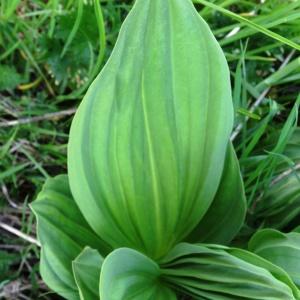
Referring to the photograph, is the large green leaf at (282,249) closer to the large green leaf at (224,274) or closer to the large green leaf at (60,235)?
the large green leaf at (224,274)

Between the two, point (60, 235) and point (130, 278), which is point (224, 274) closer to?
point (130, 278)

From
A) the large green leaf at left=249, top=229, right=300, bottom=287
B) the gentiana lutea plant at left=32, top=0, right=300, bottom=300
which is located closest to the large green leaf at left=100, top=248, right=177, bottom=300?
the gentiana lutea plant at left=32, top=0, right=300, bottom=300

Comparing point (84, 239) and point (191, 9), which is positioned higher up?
point (191, 9)

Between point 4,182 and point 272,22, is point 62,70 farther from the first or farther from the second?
point 272,22

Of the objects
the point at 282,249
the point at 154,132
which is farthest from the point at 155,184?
the point at 282,249

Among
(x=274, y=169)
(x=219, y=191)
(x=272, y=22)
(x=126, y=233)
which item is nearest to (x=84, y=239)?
(x=126, y=233)

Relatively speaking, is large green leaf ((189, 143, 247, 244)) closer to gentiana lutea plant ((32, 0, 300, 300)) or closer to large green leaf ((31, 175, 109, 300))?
gentiana lutea plant ((32, 0, 300, 300))
